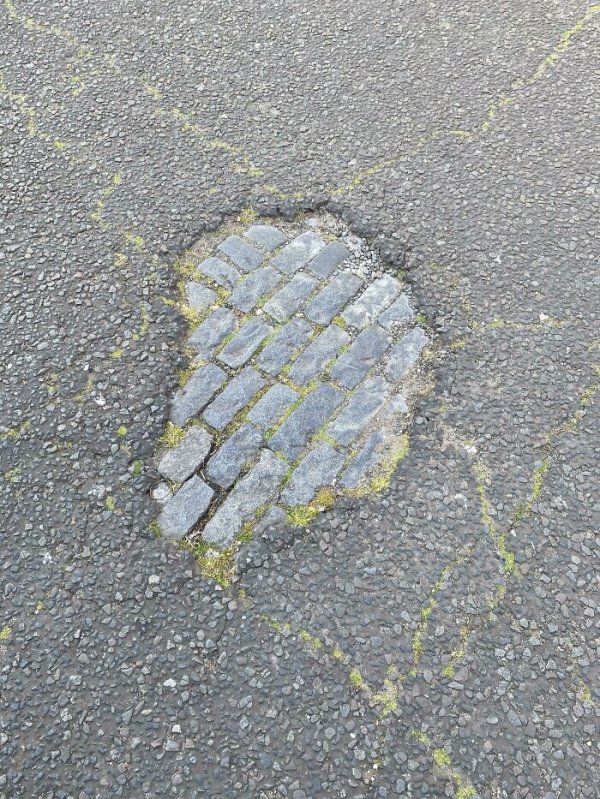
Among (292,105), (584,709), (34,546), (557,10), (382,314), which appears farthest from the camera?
(557,10)

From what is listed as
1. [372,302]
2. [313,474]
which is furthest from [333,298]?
[313,474]

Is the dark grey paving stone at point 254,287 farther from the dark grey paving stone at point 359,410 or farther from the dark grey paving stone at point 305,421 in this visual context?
the dark grey paving stone at point 359,410

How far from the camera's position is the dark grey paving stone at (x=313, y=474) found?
2.88 meters

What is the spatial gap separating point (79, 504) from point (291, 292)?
1.42 meters

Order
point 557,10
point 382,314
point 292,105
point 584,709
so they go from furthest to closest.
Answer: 1. point 557,10
2. point 292,105
3. point 382,314
4. point 584,709

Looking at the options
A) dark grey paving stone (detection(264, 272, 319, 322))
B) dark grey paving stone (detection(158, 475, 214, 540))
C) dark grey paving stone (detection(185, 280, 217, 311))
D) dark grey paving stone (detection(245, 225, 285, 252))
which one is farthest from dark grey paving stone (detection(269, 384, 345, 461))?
dark grey paving stone (detection(245, 225, 285, 252))

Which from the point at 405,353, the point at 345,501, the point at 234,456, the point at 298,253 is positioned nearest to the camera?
the point at 345,501

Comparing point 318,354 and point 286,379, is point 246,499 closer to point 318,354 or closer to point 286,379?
point 286,379

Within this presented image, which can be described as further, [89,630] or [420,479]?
[420,479]

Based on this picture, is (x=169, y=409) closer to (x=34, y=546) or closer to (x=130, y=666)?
(x=34, y=546)

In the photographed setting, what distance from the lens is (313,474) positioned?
9.62 ft

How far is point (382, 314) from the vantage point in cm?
336

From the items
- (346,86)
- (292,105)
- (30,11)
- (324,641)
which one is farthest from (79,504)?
(30,11)

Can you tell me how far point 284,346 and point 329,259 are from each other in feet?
1.87
